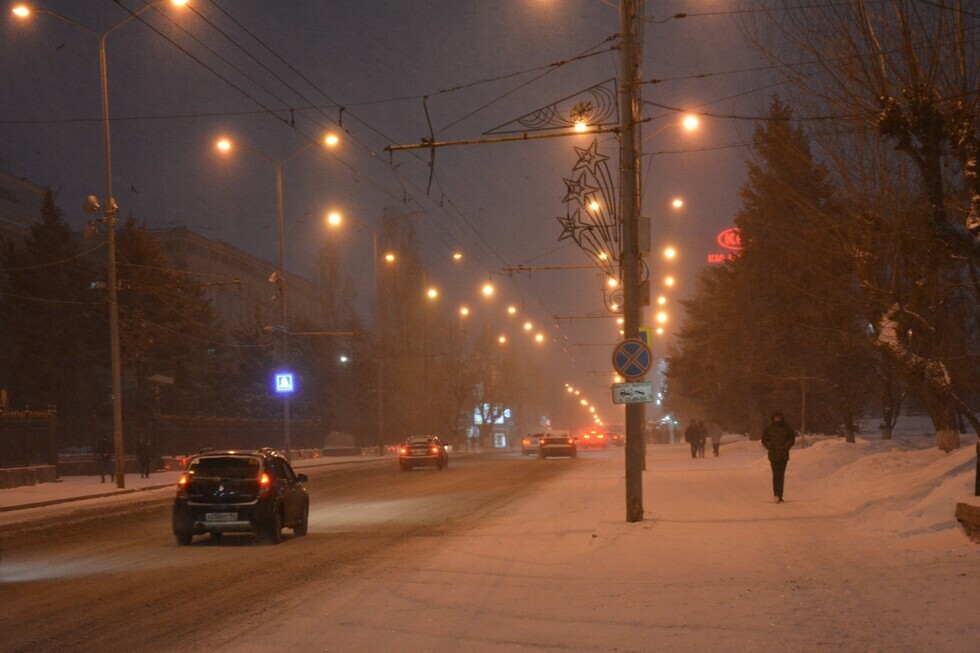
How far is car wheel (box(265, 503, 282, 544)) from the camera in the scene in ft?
53.9

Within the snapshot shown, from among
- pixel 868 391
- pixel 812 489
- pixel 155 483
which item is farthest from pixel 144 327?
pixel 812 489

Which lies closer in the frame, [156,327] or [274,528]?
[274,528]

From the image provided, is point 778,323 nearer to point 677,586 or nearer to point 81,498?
point 81,498

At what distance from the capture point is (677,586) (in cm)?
1057

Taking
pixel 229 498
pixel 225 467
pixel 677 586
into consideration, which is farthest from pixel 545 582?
pixel 225 467

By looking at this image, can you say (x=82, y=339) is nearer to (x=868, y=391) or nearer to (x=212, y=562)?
(x=868, y=391)

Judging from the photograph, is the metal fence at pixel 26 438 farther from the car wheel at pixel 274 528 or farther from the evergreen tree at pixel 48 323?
the car wheel at pixel 274 528

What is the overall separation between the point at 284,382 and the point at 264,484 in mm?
35671

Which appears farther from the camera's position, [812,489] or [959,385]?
[959,385]

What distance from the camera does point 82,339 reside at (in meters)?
57.8

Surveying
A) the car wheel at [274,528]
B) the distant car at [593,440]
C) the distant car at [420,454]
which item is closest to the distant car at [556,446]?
the distant car at [420,454]

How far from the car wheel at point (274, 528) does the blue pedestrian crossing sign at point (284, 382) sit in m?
35.1

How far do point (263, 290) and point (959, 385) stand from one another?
7840 centimetres

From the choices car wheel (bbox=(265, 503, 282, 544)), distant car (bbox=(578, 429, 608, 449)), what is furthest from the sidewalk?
distant car (bbox=(578, 429, 608, 449))
